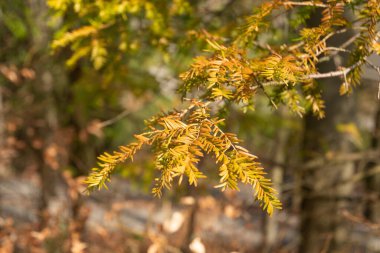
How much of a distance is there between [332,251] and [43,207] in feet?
13.9

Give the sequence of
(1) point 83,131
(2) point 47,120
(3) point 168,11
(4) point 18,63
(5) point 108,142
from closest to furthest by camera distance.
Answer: (3) point 168,11 < (1) point 83,131 < (2) point 47,120 < (4) point 18,63 < (5) point 108,142

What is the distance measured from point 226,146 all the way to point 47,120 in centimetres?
599

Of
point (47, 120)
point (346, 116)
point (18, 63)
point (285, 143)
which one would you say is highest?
point (18, 63)

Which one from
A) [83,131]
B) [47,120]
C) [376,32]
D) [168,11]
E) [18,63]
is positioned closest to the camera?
[376,32]

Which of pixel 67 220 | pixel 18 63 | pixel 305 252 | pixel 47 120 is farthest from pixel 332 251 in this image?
pixel 18 63

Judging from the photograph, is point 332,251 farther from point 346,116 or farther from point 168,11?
point 168,11

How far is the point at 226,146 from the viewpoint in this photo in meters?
1.83

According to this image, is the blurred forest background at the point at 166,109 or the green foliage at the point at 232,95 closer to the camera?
the green foliage at the point at 232,95

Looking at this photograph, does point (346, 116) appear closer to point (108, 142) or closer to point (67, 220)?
point (67, 220)

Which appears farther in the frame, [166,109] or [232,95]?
[166,109]

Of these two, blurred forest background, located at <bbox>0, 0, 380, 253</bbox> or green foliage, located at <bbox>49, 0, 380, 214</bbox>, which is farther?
blurred forest background, located at <bbox>0, 0, 380, 253</bbox>

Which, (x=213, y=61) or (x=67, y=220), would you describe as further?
(x=67, y=220)

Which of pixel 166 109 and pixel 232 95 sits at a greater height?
pixel 166 109

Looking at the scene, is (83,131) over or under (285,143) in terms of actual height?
under
